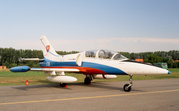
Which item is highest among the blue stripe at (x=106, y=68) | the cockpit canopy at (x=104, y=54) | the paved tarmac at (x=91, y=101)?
the cockpit canopy at (x=104, y=54)

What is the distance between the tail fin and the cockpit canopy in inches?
160

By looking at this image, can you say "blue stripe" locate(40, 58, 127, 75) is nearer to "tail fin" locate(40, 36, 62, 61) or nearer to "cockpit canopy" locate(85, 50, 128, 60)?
"tail fin" locate(40, 36, 62, 61)

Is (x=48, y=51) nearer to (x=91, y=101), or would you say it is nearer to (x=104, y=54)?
(x=104, y=54)

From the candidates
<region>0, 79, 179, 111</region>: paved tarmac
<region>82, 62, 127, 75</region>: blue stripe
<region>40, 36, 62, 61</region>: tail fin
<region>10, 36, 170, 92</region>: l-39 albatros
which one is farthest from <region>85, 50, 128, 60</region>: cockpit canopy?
<region>40, 36, 62, 61</region>: tail fin

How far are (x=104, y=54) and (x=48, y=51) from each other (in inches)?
291

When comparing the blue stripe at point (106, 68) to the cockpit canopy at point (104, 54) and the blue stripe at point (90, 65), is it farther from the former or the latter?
the cockpit canopy at point (104, 54)

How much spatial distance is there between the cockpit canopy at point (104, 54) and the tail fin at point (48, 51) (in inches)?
160

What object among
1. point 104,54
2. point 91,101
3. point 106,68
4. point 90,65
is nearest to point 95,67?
point 90,65

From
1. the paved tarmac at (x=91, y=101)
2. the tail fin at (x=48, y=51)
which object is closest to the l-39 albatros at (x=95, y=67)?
the tail fin at (x=48, y=51)

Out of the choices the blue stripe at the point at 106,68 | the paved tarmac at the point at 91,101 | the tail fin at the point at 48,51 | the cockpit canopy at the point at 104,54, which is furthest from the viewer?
the tail fin at the point at 48,51

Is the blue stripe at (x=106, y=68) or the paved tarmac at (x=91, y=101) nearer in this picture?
the paved tarmac at (x=91, y=101)

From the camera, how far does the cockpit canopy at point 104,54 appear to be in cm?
1226

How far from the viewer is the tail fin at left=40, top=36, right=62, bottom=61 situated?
17320mm

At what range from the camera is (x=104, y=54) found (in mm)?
12938
